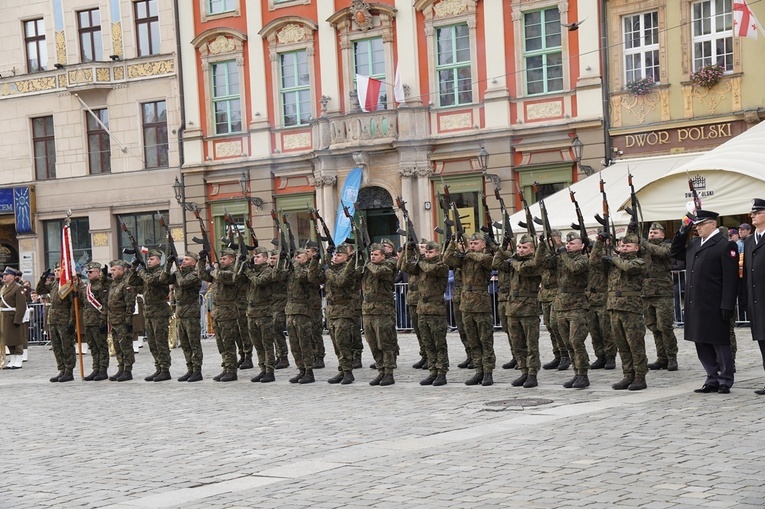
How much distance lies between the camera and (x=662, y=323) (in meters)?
14.5

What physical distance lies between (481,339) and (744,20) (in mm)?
11669

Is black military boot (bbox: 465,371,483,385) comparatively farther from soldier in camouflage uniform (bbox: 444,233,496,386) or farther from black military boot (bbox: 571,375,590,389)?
black military boot (bbox: 571,375,590,389)

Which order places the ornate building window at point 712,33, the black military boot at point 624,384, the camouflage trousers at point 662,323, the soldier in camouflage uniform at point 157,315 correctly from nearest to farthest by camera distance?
the black military boot at point 624,384 → the camouflage trousers at point 662,323 → the soldier in camouflage uniform at point 157,315 → the ornate building window at point 712,33

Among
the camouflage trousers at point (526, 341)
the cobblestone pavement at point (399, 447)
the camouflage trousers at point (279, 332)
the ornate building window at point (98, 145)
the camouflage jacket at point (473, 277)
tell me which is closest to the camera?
the cobblestone pavement at point (399, 447)

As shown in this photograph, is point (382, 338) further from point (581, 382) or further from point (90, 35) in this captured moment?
point (90, 35)

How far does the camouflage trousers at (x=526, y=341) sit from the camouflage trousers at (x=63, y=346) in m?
7.22

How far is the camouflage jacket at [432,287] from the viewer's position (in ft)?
47.7

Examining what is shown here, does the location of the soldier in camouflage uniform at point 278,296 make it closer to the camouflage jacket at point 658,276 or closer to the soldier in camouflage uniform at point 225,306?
the soldier in camouflage uniform at point 225,306

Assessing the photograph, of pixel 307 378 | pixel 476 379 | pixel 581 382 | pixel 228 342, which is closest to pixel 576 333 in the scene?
pixel 581 382

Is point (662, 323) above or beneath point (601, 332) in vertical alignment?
above

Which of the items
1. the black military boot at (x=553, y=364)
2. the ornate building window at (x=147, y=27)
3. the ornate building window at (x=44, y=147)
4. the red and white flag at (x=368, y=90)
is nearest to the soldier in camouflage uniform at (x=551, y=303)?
the black military boot at (x=553, y=364)

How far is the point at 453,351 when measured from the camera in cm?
1889

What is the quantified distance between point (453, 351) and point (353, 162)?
1214cm

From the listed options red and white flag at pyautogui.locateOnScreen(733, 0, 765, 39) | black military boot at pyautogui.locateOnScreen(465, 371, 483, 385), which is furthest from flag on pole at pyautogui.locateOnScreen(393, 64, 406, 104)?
black military boot at pyautogui.locateOnScreen(465, 371, 483, 385)
